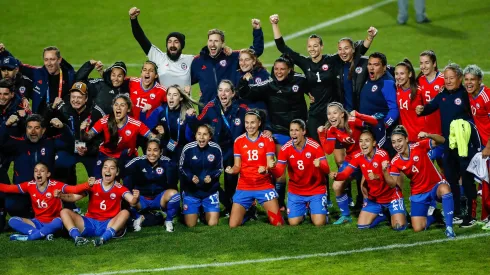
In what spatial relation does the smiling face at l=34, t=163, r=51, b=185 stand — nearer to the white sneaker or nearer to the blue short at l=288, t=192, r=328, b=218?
the white sneaker

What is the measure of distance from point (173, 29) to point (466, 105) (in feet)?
40.4

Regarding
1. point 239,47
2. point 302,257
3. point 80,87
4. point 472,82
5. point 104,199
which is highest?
point 239,47

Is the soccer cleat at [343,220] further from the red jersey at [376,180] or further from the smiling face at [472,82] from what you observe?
the smiling face at [472,82]

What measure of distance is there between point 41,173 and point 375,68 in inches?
174

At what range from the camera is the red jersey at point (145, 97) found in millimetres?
13961

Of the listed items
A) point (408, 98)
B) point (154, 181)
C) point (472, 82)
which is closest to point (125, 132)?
point (154, 181)

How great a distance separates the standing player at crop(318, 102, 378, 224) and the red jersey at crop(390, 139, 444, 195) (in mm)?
796

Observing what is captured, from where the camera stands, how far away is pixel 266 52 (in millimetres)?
22375

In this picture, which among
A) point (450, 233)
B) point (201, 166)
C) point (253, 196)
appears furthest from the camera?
point (201, 166)

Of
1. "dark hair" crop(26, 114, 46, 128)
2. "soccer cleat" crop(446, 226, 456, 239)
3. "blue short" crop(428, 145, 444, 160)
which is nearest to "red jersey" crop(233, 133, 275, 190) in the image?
"blue short" crop(428, 145, 444, 160)

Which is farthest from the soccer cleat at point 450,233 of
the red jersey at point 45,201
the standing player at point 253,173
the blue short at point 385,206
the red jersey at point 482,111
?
the red jersey at point 45,201

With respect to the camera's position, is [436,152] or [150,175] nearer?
[150,175]

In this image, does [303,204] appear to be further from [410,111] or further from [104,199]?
[104,199]

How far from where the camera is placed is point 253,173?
13.2m
